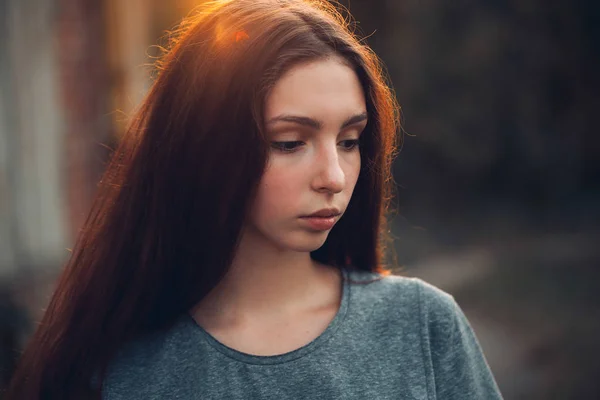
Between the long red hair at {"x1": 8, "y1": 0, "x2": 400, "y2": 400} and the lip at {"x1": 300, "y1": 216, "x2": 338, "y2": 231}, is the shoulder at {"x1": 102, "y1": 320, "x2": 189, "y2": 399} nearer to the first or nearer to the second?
the long red hair at {"x1": 8, "y1": 0, "x2": 400, "y2": 400}

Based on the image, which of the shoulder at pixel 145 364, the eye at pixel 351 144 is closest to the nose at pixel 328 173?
the eye at pixel 351 144

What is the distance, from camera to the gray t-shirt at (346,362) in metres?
1.69

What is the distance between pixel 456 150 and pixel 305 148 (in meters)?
8.04

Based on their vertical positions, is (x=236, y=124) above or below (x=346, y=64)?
below

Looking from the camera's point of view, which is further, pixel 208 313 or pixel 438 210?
pixel 438 210


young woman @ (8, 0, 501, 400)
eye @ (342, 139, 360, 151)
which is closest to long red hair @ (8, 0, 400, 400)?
young woman @ (8, 0, 501, 400)

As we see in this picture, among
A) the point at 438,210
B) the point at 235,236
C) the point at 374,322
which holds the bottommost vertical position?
the point at 438,210

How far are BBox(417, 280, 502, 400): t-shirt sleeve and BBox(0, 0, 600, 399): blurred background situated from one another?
458 mm

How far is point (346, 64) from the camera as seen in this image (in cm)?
170

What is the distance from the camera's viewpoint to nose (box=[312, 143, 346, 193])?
62.6 inches

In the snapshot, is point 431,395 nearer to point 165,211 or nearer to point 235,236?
point 235,236

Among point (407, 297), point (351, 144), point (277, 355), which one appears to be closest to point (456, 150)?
point (407, 297)

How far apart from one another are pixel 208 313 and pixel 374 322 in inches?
16.6

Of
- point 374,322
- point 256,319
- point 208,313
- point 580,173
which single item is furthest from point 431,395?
point 580,173
